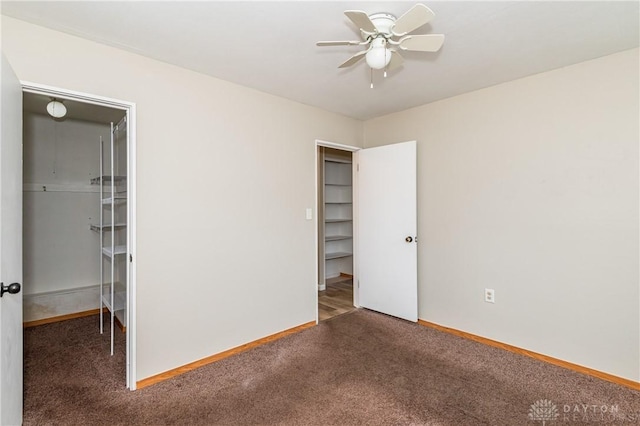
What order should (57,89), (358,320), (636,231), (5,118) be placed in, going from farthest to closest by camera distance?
(358,320) → (636,231) → (57,89) → (5,118)

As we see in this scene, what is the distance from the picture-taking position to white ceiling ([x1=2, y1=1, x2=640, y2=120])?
69.0 inches

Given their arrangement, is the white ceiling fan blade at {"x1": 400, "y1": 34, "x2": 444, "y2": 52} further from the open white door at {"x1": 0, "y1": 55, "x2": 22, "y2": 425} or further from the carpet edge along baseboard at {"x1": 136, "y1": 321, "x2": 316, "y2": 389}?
the carpet edge along baseboard at {"x1": 136, "y1": 321, "x2": 316, "y2": 389}

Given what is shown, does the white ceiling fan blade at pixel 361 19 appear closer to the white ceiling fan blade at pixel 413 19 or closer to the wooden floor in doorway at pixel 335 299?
the white ceiling fan blade at pixel 413 19

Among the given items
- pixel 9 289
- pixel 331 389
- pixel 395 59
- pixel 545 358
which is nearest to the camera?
pixel 9 289

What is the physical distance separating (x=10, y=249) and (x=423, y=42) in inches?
98.4

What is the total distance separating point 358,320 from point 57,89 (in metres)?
3.33

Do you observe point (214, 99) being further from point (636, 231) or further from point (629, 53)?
point (636, 231)

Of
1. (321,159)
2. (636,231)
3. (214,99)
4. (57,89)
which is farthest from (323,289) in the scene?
(57,89)

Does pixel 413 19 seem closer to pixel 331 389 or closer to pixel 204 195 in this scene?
pixel 204 195

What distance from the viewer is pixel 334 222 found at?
5.63 m

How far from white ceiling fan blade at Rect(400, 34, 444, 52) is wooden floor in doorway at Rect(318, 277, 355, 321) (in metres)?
2.91

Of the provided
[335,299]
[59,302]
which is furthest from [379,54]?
[59,302]

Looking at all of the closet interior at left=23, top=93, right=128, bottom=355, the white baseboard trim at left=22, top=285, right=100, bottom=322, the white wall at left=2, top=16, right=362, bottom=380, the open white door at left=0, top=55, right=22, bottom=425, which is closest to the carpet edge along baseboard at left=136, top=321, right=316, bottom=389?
the white wall at left=2, top=16, right=362, bottom=380

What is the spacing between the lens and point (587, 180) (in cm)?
245
